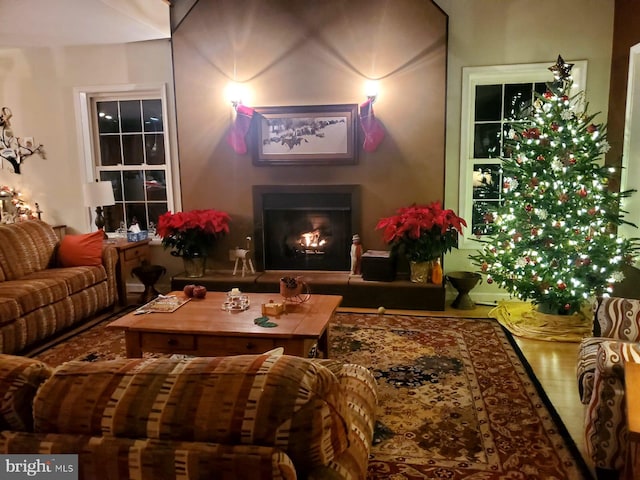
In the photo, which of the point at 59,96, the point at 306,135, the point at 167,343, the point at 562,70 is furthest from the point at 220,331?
the point at 59,96

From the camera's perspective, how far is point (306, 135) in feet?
16.1

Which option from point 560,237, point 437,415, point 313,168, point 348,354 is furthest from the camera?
point 313,168

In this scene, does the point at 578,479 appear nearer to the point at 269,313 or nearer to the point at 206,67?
the point at 269,313

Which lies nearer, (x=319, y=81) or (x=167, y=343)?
(x=167, y=343)

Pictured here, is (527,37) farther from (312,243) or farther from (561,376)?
(561,376)

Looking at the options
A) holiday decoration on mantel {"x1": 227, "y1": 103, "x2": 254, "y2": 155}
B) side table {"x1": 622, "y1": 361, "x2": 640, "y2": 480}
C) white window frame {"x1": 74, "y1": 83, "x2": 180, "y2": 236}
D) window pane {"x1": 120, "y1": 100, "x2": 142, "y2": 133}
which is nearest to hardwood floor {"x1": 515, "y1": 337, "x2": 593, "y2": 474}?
side table {"x1": 622, "y1": 361, "x2": 640, "y2": 480}

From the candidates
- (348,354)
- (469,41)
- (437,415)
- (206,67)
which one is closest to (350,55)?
(469,41)

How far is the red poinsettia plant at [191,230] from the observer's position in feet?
15.8

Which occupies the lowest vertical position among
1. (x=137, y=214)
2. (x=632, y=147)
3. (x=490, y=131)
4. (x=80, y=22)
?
(x=137, y=214)

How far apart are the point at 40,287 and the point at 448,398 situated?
3.06 metres

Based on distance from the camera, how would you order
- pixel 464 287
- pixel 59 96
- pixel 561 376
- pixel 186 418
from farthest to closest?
1. pixel 59 96
2. pixel 464 287
3. pixel 561 376
4. pixel 186 418

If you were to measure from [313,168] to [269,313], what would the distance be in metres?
2.29

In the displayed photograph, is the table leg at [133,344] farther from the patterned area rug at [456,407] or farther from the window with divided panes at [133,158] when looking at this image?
the window with divided panes at [133,158]

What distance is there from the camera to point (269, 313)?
9.93 ft
